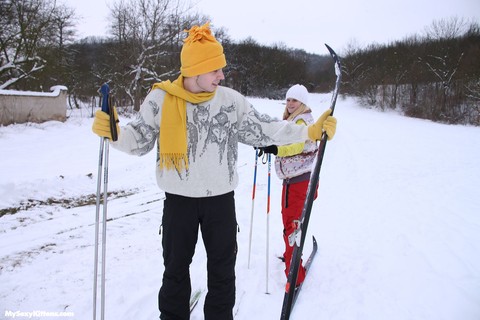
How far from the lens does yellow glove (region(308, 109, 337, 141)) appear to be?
86.3 inches

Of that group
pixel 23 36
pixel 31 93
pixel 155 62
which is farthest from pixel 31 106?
pixel 155 62

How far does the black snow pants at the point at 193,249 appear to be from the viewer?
201 centimetres

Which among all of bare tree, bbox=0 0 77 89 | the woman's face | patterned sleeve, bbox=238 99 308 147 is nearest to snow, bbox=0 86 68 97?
bare tree, bbox=0 0 77 89

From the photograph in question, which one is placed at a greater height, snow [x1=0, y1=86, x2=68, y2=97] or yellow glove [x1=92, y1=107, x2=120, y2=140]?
snow [x1=0, y1=86, x2=68, y2=97]

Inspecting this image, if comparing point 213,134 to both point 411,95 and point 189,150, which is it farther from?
point 411,95

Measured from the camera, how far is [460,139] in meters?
13.5

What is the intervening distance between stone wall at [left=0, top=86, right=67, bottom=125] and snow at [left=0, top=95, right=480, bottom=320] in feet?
12.5

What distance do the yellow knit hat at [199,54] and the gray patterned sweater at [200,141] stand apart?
186mm

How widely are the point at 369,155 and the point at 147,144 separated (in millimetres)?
9933

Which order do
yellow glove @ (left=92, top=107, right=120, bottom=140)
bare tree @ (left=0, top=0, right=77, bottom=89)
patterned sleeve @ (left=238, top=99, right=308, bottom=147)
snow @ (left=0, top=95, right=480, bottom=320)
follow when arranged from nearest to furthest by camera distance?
1. yellow glove @ (left=92, top=107, right=120, bottom=140)
2. patterned sleeve @ (left=238, top=99, right=308, bottom=147)
3. snow @ (left=0, top=95, right=480, bottom=320)
4. bare tree @ (left=0, top=0, right=77, bottom=89)

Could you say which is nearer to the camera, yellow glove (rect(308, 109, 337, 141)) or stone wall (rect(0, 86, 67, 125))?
yellow glove (rect(308, 109, 337, 141))

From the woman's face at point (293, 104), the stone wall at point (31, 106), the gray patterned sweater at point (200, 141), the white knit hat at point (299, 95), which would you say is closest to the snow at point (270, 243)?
the gray patterned sweater at point (200, 141)

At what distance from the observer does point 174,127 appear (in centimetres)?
189

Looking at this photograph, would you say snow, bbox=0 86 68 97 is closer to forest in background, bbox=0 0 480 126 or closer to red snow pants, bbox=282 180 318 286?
forest in background, bbox=0 0 480 126
